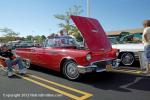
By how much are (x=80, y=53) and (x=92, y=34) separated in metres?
0.97

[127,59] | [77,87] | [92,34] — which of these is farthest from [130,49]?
[77,87]

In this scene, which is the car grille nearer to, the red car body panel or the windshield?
the red car body panel

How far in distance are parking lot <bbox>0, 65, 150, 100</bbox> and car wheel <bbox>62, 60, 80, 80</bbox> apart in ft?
0.56

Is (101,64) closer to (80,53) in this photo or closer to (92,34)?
(80,53)

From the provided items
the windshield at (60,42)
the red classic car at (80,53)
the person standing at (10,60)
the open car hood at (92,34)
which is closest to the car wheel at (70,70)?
the red classic car at (80,53)

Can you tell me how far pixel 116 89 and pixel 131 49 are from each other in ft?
13.9

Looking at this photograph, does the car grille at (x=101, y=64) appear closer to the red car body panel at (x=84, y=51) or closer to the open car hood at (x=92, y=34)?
the red car body panel at (x=84, y=51)

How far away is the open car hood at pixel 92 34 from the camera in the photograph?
650cm

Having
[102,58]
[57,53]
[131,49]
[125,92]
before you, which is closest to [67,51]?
[57,53]

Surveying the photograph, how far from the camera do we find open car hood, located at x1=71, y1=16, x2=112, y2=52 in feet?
21.3

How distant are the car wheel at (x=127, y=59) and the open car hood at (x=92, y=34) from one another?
2.53 metres

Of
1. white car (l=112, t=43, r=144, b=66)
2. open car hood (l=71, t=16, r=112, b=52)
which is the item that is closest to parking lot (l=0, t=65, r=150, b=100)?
open car hood (l=71, t=16, r=112, b=52)

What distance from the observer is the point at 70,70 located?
21.1ft

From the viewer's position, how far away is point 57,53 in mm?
6777
